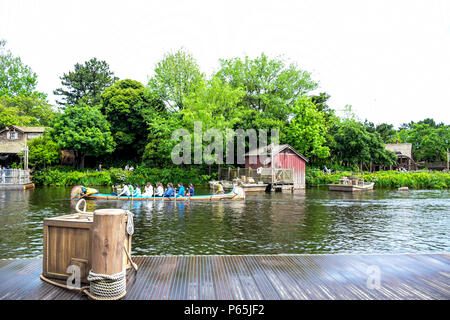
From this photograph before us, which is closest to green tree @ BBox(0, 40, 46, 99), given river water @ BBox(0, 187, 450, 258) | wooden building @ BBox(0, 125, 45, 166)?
wooden building @ BBox(0, 125, 45, 166)

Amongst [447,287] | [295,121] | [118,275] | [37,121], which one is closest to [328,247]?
[447,287]

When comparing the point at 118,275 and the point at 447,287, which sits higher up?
the point at 118,275

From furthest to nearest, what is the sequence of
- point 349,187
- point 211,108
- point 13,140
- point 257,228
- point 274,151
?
point 13,140 < point 211,108 < point 274,151 < point 349,187 < point 257,228

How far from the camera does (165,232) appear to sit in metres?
12.8

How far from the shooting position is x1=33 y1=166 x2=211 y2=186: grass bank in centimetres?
3775

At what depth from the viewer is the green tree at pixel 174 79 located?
4256cm

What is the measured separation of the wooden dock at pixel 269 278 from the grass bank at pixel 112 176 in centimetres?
3259

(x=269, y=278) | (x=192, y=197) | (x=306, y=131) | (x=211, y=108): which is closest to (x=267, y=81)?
(x=306, y=131)

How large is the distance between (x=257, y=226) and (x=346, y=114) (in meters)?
47.4

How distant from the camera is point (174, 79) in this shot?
1676 inches

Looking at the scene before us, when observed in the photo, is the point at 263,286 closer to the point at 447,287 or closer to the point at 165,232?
the point at 447,287

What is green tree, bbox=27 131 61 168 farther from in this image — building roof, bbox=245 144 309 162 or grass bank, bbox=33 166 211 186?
building roof, bbox=245 144 309 162

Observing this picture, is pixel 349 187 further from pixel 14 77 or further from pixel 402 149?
pixel 14 77

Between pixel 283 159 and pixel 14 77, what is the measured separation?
172 ft
